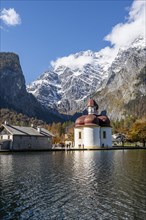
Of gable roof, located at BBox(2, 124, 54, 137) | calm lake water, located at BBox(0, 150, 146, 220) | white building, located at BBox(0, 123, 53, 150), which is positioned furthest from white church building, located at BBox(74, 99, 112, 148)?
calm lake water, located at BBox(0, 150, 146, 220)

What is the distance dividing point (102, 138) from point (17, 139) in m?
34.0

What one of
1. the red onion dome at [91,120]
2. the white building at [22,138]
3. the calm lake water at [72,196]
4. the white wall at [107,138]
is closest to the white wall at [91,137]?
the red onion dome at [91,120]

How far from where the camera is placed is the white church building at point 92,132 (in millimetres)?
109438

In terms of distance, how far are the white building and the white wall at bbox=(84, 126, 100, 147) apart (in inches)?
553

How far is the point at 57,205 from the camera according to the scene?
20.5m

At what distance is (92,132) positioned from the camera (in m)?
110

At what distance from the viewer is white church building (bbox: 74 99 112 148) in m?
109

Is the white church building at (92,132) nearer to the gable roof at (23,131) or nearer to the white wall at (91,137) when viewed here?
the white wall at (91,137)

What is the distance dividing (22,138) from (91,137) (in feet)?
88.4

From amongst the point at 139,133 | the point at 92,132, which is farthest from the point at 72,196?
the point at 139,133

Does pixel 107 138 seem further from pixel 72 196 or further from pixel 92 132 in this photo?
pixel 72 196

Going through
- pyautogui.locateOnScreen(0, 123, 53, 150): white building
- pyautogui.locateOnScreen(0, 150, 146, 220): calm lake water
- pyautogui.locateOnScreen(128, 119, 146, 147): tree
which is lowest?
pyautogui.locateOnScreen(0, 150, 146, 220): calm lake water

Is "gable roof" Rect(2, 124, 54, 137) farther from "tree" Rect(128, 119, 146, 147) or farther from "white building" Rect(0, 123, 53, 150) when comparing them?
"tree" Rect(128, 119, 146, 147)

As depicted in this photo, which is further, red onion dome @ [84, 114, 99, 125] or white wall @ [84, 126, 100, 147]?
red onion dome @ [84, 114, 99, 125]
